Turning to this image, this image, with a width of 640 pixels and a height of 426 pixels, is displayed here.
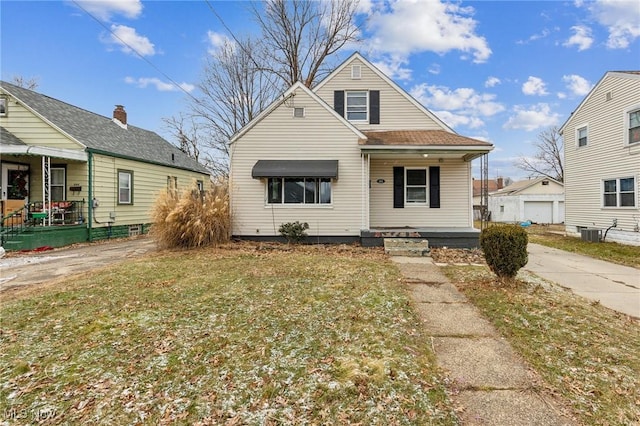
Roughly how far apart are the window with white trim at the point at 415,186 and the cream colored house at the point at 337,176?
4cm

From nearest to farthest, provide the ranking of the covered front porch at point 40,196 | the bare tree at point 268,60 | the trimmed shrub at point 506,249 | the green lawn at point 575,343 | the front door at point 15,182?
the green lawn at point 575,343
the trimmed shrub at point 506,249
the covered front porch at point 40,196
the front door at point 15,182
the bare tree at point 268,60

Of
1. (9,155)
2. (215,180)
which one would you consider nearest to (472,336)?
(215,180)

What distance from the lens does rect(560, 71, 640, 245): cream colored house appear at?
1198 centimetres

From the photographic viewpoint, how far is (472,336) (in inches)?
143

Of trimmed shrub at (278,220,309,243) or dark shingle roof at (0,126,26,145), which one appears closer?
trimmed shrub at (278,220,309,243)

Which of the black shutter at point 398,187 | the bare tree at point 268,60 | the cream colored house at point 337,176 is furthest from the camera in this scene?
the bare tree at point 268,60

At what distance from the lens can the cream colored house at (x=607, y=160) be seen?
12.0 metres

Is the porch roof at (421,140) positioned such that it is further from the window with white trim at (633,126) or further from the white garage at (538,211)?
the white garage at (538,211)

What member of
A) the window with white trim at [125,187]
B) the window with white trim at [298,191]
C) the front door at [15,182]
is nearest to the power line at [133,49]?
the window with white trim at [125,187]

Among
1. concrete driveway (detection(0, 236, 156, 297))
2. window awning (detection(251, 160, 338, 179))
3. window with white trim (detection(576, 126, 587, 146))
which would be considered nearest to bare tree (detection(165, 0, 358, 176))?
window awning (detection(251, 160, 338, 179))

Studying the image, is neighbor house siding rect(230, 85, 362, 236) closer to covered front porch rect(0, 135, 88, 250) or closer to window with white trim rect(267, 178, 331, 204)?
window with white trim rect(267, 178, 331, 204)

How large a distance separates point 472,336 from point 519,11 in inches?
527

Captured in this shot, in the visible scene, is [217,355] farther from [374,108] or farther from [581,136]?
[581,136]

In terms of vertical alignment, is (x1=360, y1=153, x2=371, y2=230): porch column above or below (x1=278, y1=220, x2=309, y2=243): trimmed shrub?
above
